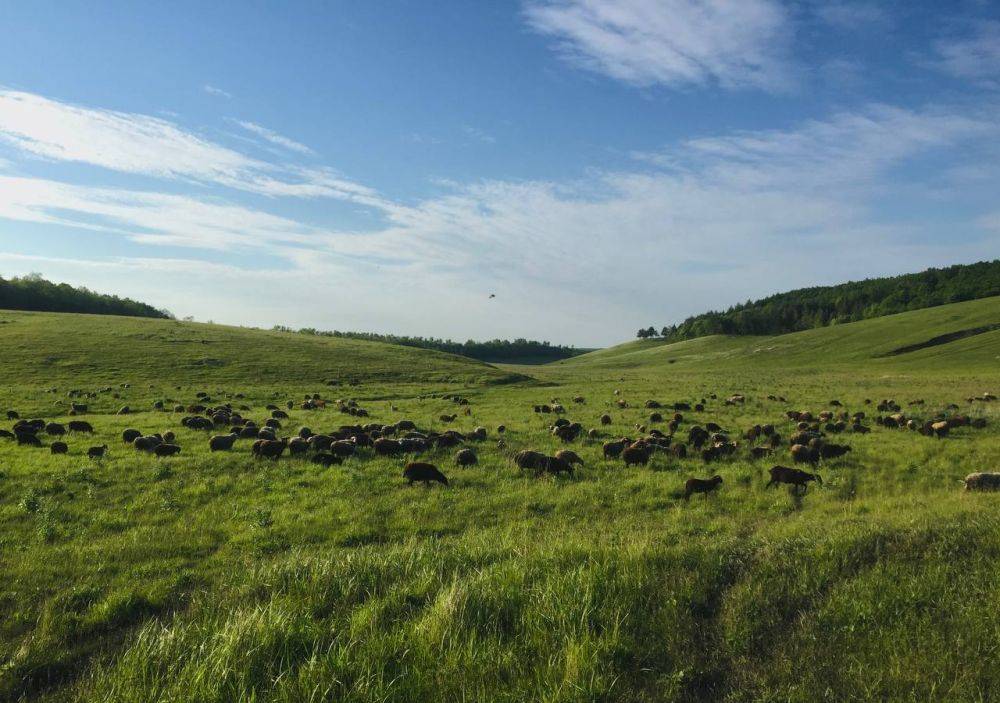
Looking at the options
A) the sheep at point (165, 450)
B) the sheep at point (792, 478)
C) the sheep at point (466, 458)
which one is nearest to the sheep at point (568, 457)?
the sheep at point (466, 458)

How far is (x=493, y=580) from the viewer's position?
6.43m

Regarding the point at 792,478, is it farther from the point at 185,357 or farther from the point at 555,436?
the point at 185,357

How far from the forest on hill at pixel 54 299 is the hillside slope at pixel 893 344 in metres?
120

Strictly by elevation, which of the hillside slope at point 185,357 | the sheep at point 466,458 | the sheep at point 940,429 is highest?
the hillside slope at point 185,357

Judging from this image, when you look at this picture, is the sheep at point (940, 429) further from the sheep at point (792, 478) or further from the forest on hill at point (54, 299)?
the forest on hill at point (54, 299)

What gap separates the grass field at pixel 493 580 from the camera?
4.84 m

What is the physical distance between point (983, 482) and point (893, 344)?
3803 inches

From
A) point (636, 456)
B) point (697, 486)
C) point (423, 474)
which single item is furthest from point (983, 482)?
point (423, 474)

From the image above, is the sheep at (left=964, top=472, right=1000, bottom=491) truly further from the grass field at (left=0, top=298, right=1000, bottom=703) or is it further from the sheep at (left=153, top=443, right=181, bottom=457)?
the sheep at (left=153, top=443, right=181, bottom=457)

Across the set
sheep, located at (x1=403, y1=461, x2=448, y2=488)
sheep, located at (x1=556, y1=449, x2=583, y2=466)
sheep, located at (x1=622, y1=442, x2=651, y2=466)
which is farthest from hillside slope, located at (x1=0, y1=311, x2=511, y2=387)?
sheep, located at (x1=622, y1=442, x2=651, y2=466)

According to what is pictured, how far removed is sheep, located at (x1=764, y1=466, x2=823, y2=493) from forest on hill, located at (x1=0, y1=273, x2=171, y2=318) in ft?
409

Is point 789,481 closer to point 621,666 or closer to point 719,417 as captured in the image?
point 621,666

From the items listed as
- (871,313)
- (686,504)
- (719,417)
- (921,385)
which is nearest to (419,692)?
(686,504)

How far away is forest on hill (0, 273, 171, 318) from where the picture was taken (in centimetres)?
9756
